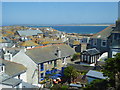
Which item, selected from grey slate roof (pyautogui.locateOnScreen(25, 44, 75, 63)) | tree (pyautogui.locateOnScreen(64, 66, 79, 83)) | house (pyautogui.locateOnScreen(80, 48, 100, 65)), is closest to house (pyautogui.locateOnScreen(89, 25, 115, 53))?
grey slate roof (pyautogui.locateOnScreen(25, 44, 75, 63))

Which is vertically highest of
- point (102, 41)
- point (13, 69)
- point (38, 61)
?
point (102, 41)

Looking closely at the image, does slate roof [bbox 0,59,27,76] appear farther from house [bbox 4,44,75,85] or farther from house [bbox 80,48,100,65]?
house [bbox 80,48,100,65]

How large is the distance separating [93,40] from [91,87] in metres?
9.22

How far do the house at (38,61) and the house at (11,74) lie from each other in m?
0.53

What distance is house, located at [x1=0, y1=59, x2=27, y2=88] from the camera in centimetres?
652

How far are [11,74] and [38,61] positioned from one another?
6.92 ft

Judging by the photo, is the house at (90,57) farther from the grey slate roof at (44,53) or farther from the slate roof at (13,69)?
the slate roof at (13,69)

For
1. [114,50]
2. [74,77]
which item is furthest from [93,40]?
[74,77]

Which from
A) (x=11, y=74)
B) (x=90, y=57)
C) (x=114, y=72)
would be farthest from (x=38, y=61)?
(x=114, y=72)

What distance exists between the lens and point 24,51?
409 inches

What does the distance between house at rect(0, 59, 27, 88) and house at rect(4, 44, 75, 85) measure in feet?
1.73

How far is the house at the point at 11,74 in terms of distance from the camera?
21.4ft

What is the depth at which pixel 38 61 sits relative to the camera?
1012 centimetres

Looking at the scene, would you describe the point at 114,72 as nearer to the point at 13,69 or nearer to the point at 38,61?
the point at 13,69
